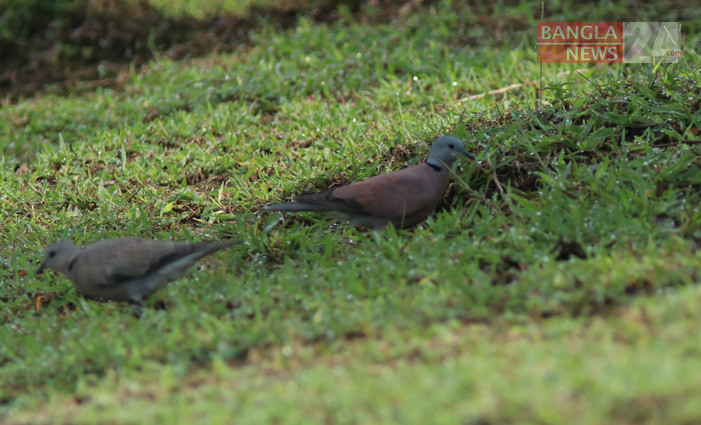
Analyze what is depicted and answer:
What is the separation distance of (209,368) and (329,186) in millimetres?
2668

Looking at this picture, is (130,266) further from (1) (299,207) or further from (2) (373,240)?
(2) (373,240)

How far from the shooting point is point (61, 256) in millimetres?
5098

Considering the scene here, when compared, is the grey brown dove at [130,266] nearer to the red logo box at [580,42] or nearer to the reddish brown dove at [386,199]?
the reddish brown dove at [386,199]

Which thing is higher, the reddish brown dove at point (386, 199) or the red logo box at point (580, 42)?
the red logo box at point (580, 42)

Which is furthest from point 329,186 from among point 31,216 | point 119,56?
point 119,56

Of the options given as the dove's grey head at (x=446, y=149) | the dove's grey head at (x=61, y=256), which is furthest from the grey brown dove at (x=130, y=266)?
the dove's grey head at (x=446, y=149)

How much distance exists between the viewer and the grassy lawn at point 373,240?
3.27 m

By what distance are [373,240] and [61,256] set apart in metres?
2.06

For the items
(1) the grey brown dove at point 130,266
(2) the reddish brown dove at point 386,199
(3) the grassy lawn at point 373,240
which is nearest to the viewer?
(3) the grassy lawn at point 373,240

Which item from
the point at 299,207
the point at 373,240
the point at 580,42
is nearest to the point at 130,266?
the point at 299,207

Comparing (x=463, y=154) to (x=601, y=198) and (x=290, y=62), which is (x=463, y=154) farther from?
(x=290, y=62)

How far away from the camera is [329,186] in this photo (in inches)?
247

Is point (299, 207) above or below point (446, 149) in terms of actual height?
below

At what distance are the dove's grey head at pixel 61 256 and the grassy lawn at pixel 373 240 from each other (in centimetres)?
26
